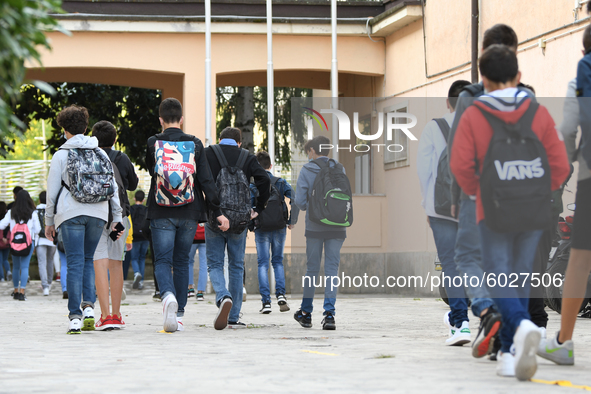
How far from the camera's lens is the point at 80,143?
26.3 feet

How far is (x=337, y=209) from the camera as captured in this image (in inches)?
341

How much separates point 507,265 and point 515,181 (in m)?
0.48

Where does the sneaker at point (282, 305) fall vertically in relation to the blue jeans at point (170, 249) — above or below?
below

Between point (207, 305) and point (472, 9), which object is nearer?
point (207, 305)

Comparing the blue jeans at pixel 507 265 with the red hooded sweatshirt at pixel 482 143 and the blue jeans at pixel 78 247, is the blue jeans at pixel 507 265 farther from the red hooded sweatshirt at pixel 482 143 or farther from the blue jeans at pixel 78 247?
the blue jeans at pixel 78 247

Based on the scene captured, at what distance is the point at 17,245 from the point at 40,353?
9126 millimetres

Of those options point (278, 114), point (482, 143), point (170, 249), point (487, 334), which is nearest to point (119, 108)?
point (278, 114)

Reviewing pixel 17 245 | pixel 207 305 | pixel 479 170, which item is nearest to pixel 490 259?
pixel 479 170

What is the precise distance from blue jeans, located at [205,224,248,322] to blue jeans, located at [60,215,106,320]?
3.53ft

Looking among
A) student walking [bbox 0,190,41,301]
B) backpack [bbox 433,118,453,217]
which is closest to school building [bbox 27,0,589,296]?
student walking [bbox 0,190,41,301]

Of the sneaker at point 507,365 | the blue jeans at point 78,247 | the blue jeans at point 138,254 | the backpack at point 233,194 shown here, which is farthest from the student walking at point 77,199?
the blue jeans at point 138,254

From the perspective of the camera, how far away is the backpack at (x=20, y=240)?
15156mm

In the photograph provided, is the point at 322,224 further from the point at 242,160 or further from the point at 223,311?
the point at 223,311

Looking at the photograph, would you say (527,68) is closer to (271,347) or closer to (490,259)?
(271,347)
